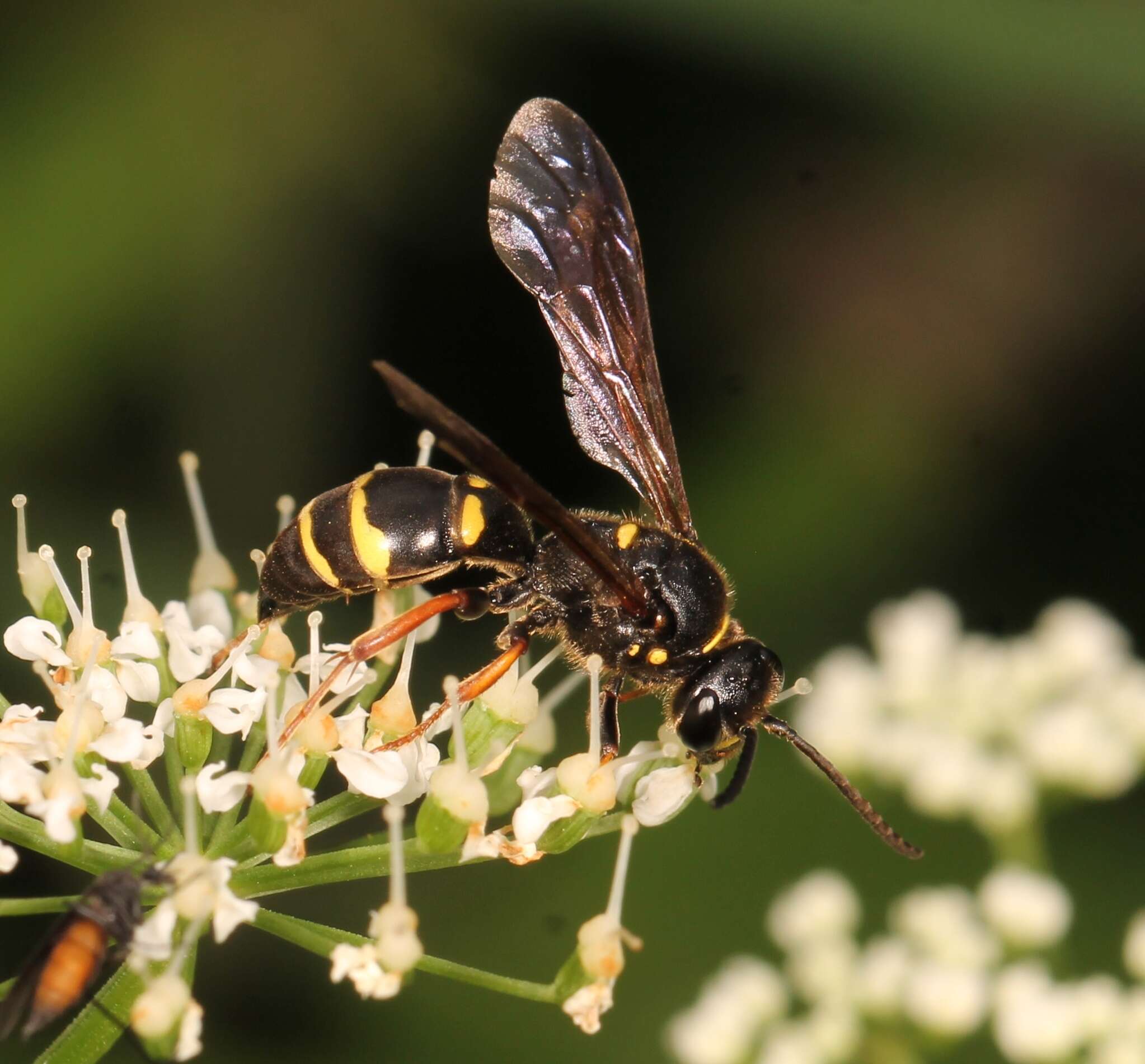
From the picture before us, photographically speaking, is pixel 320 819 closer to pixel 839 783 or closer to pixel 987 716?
pixel 839 783

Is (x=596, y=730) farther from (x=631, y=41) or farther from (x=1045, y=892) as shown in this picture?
(x=631, y=41)

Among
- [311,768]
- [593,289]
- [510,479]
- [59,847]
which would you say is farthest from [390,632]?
[593,289]

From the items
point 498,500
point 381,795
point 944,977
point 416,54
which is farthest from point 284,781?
point 416,54

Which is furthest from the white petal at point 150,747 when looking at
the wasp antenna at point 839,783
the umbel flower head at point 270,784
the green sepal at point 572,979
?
the wasp antenna at point 839,783

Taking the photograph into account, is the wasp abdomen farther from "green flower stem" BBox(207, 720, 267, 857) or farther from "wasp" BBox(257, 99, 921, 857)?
"wasp" BBox(257, 99, 921, 857)

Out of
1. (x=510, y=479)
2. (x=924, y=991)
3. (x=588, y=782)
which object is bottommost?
(x=924, y=991)
